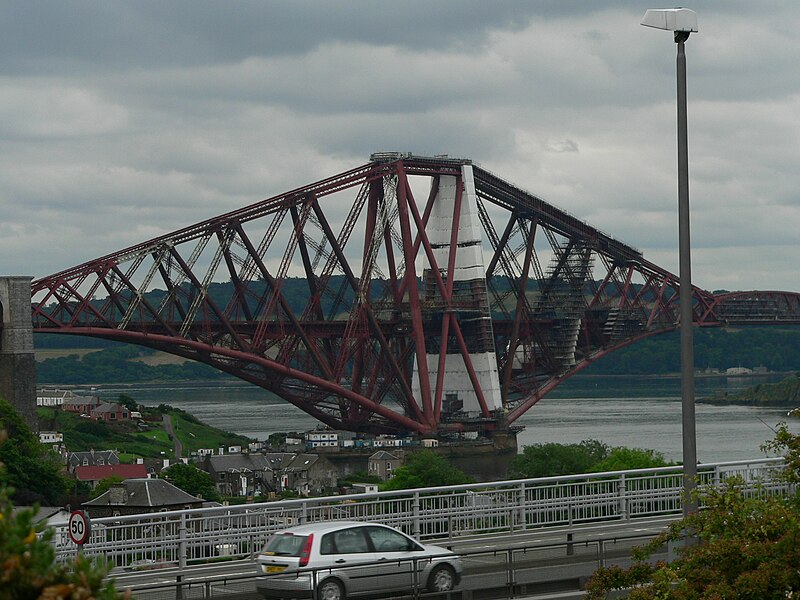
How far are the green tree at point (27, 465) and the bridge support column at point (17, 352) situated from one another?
147cm

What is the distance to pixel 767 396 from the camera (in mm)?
155625

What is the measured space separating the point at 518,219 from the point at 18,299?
111ft

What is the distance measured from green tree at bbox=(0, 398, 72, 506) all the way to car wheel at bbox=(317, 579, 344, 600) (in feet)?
141

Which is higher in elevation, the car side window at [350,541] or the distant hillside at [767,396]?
the distant hillside at [767,396]

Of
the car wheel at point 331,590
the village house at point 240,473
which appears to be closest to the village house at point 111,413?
the village house at point 240,473

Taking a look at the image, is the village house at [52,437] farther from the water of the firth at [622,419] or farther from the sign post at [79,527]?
the sign post at [79,527]

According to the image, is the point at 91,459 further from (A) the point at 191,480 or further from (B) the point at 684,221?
(B) the point at 684,221

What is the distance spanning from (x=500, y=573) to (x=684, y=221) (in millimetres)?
5352

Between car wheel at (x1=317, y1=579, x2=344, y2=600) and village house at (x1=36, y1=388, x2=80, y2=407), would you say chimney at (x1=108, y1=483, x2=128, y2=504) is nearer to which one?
car wheel at (x1=317, y1=579, x2=344, y2=600)

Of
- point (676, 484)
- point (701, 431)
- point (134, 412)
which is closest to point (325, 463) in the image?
point (701, 431)

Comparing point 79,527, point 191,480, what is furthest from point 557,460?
point 79,527

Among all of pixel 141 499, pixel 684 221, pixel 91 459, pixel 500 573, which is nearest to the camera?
pixel 684 221

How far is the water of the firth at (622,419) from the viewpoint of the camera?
87.4 m

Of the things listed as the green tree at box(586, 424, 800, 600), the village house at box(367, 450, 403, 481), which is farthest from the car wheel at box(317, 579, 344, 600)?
the village house at box(367, 450, 403, 481)
